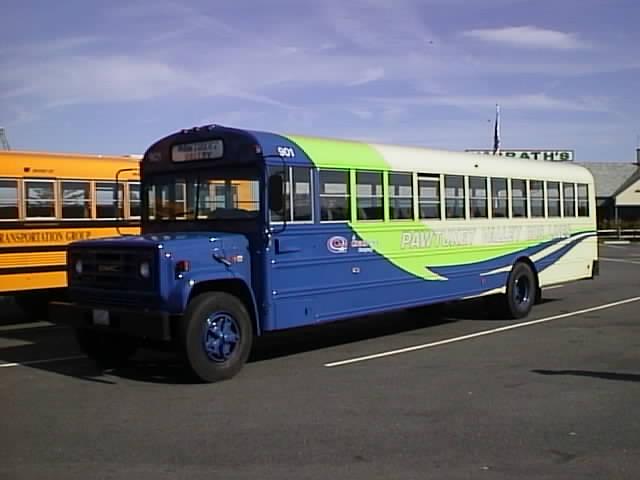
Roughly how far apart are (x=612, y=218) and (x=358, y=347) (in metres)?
51.6

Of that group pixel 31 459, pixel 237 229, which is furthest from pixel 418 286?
pixel 31 459

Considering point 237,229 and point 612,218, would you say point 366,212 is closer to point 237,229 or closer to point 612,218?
point 237,229

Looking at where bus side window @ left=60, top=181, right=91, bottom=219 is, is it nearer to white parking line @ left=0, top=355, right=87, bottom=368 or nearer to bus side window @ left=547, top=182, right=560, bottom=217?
white parking line @ left=0, top=355, right=87, bottom=368

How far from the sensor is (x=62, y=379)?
29.9 ft

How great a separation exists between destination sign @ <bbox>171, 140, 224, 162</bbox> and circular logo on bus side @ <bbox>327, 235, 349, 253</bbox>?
1.70m

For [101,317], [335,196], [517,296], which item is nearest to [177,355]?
[101,317]

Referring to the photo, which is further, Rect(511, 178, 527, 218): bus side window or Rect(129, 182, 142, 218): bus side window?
Rect(129, 182, 142, 218): bus side window

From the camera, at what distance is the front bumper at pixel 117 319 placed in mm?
8344

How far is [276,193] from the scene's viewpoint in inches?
367

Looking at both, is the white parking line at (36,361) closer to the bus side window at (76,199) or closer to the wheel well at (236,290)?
the wheel well at (236,290)

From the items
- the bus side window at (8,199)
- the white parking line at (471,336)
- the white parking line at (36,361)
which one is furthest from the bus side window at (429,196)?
the bus side window at (8,199)

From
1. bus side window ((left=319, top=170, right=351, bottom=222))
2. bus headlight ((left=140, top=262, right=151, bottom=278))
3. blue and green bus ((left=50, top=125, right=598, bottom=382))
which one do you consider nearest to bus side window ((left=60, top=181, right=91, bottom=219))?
blue and green bus ((left=50, top=125, right=598, bottom=382))

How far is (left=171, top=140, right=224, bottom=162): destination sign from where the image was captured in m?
9.65

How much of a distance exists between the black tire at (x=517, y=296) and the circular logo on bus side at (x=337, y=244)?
14.0ft
